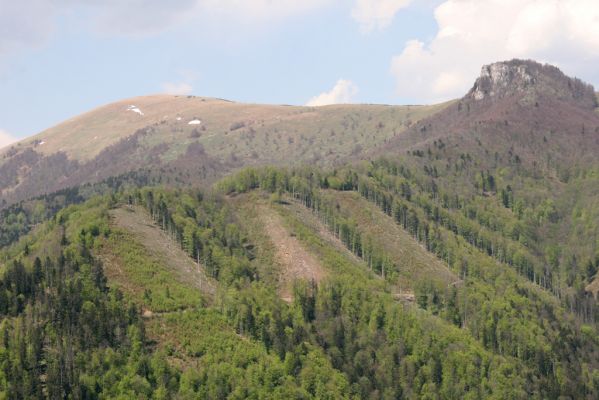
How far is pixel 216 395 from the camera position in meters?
172

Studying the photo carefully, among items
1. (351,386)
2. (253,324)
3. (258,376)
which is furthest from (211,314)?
(351,386)

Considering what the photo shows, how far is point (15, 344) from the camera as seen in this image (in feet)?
548

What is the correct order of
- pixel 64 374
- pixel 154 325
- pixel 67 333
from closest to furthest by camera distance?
1. pixel 64 374
2. pixel 67 333
3. pixel 154 325

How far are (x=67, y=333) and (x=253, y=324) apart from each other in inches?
1760

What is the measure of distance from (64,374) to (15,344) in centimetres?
1232

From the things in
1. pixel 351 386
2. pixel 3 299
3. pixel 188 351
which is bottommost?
pixel 351 386

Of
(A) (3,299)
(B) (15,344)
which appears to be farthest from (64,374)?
(A) (3,299)

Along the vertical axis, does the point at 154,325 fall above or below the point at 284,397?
above

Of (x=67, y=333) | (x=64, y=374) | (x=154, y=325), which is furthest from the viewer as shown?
(x=154, y=325)

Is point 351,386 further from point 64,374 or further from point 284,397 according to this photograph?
point 64,374

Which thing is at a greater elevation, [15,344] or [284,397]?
[15,344]

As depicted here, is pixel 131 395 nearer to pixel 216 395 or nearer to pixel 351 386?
pixel 216 395

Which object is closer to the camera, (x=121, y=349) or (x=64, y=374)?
(x=64, y=374)

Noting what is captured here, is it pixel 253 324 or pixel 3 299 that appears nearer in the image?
pixel 3 299
